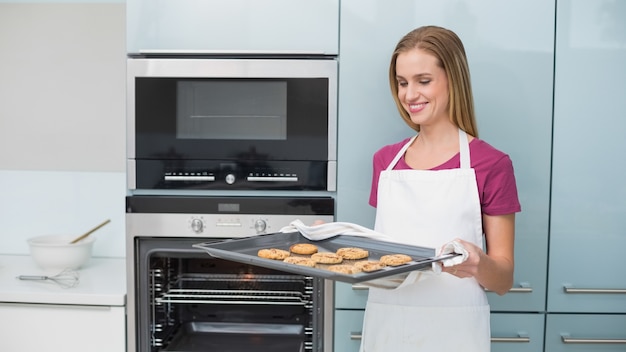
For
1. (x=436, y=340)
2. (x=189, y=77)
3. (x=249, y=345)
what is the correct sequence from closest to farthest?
(x=436, y=340)
(x=189, y=77)
(x=249, y=345)

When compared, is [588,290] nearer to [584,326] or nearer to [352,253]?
[584,326]

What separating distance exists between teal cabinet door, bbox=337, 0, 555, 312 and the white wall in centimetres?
103

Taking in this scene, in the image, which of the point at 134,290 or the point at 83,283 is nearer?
the point at 134,290

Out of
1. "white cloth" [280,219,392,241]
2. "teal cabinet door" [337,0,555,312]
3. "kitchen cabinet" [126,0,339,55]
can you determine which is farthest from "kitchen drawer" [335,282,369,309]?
"kitchen cabinet" [126,0,339,55]

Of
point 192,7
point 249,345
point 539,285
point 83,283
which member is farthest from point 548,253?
point 83,283

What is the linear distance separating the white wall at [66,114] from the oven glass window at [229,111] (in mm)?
717

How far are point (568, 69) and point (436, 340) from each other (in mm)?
838

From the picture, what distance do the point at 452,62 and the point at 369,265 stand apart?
1.61 ft

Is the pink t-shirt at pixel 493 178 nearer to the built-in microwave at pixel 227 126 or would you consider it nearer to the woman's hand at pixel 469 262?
the woman's hand at pixel 469 262

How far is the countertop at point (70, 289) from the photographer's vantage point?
5.93ft

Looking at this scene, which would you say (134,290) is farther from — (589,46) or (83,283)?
(589,46)

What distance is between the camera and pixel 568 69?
1755mm

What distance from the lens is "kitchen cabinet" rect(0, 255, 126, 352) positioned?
1.80 metres

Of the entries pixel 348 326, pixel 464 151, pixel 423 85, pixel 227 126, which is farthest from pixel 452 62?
pixel 348 326
